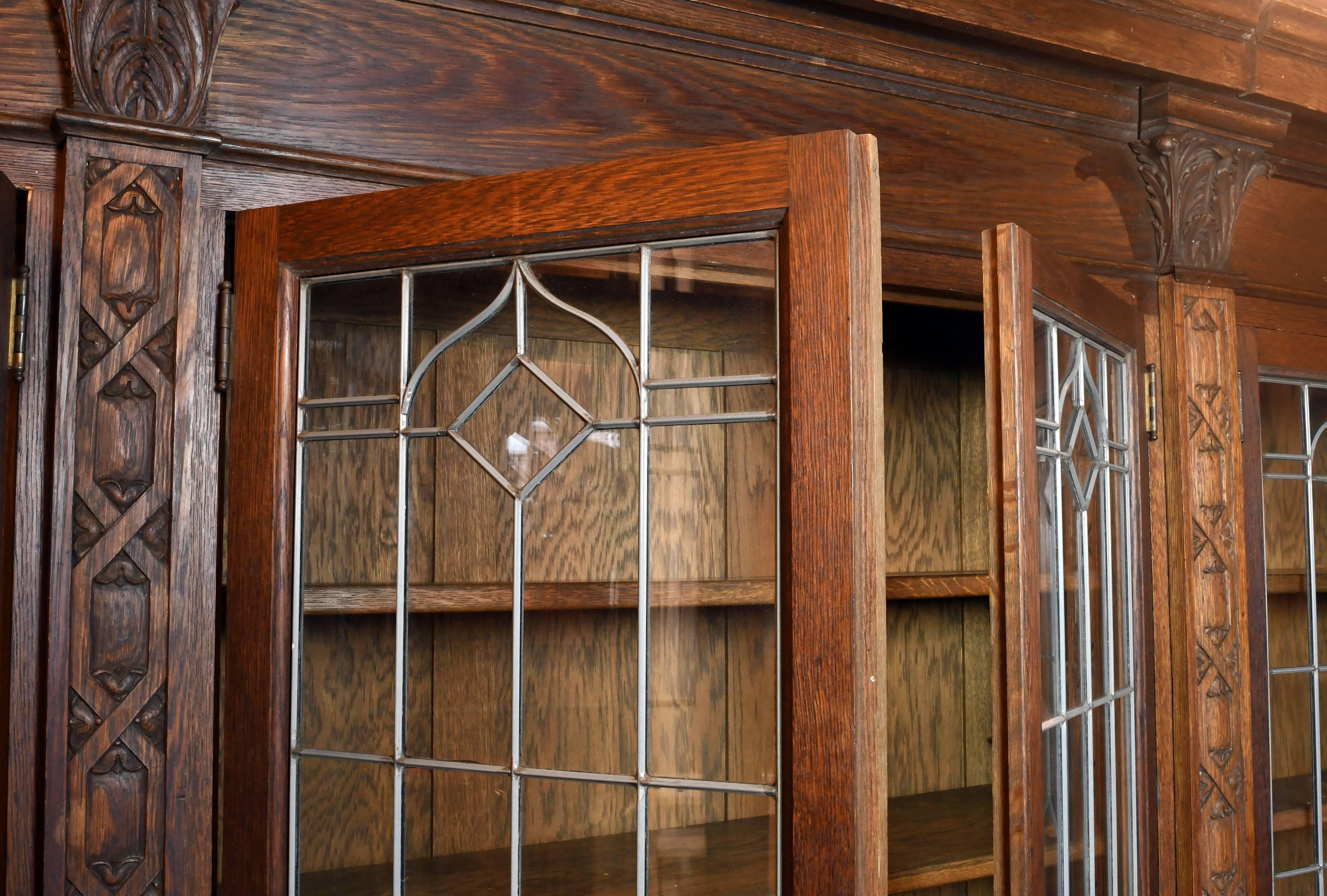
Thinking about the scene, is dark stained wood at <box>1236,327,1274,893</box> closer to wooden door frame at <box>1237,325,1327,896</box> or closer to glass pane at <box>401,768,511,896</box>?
wooden door frame at <box>1237,325,1327,896</box>

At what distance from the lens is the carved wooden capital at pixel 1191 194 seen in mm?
2006

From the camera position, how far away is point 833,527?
43.3 inches

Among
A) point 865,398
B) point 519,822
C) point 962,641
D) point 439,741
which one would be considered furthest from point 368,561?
point 962,641

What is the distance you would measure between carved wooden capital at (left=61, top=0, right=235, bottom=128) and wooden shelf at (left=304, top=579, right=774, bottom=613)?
579mm

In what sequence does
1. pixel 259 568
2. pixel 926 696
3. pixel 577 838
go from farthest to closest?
pixel 926 696
pixel 259 568
pixel 577 838

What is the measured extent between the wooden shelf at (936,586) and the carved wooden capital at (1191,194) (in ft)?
2.21

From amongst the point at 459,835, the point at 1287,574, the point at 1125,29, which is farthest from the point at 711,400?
the point at 1287,574

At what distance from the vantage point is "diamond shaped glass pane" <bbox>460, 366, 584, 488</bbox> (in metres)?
1.26

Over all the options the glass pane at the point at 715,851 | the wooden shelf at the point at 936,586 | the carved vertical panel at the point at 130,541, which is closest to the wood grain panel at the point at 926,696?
the wooden shelf at the point at 936,586

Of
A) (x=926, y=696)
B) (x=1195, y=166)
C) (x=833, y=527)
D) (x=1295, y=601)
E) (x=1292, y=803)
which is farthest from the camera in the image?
(x=926, y=696)

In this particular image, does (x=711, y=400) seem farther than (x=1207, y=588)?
No

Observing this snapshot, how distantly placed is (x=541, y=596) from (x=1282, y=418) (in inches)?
67.6

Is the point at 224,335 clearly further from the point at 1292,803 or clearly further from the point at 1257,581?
the point at 1292,803

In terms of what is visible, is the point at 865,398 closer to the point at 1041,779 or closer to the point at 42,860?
the point at 1041,779
